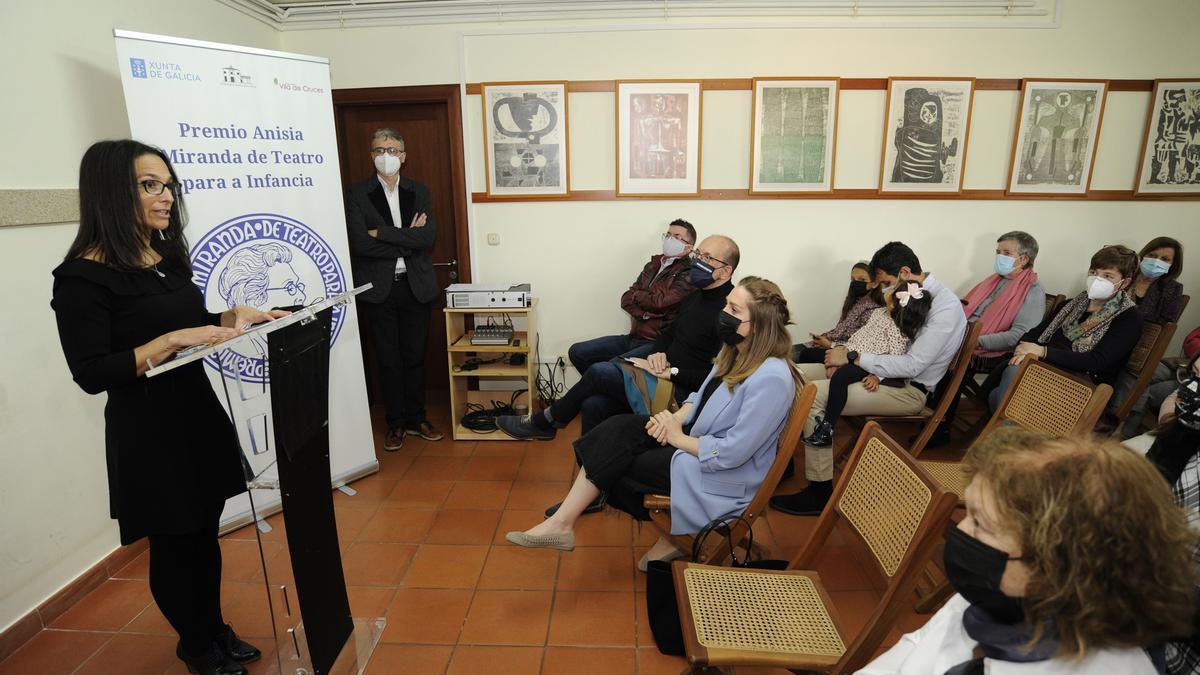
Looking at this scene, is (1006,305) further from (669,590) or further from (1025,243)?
(669,590)

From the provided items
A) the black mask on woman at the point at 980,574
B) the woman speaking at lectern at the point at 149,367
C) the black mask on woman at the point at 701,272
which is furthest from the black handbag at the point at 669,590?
the woman speaking at lectern at the point at 149,367

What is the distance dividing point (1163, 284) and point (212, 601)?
5031 millimetres

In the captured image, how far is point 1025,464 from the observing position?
39.7 inches

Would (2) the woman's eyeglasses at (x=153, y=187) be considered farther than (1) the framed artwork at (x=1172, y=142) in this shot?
No

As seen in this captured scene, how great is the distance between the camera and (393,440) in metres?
3.85

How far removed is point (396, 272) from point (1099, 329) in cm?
403

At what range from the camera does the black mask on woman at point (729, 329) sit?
7.56 feet

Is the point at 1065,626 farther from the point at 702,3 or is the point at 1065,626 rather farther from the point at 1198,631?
the point at 702,3

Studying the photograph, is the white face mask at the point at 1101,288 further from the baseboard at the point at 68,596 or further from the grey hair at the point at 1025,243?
the baseboard at the point at 68,596

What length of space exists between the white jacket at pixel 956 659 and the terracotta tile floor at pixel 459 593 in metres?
1.00

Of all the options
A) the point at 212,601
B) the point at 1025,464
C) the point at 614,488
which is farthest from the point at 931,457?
the point at 212,601

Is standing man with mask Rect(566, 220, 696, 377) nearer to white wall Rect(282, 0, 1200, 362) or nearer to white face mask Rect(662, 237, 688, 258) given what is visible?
white face mask Rect(662, 237, 688, 258)

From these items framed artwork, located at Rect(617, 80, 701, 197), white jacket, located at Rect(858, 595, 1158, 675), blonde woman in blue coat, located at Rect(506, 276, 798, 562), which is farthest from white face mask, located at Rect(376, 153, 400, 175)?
white jacket, located at Rect(858, 595, 1158, 675)

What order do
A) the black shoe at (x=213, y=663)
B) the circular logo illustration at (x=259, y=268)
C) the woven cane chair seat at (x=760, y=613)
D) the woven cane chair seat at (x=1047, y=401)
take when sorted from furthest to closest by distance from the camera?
the circular logo illustration at (x=259, y=268), the woven cane chair seat at (x=1047, y=401), the black shoe at (x=213, y=663), the woven cane chair seat at (x=760, y=613)
